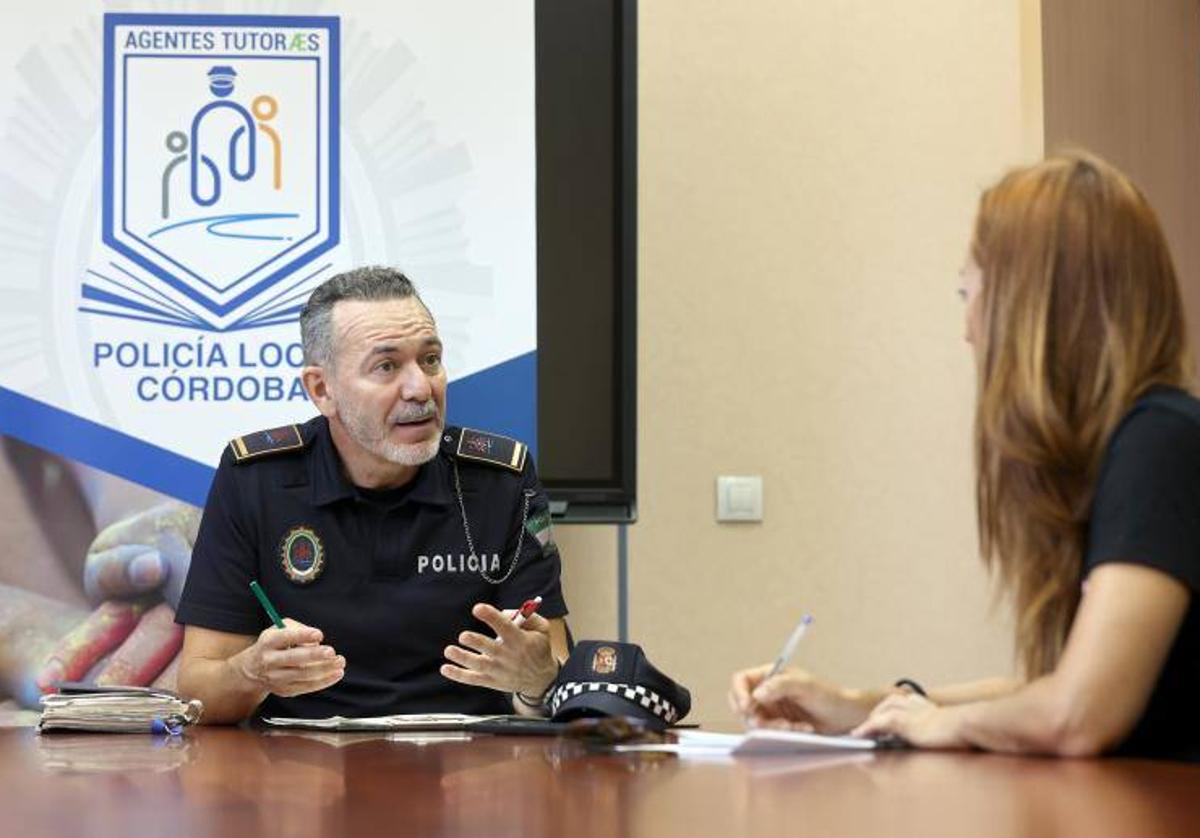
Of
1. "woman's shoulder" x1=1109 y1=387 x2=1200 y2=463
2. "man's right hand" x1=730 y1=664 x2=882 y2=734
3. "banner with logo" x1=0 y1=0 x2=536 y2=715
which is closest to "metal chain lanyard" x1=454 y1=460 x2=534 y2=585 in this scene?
"banner with logo" x1=0 y1=0 x2=536 y2=715

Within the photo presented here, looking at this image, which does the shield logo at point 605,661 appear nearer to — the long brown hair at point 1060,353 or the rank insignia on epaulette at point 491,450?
the long brown hair at point 1060,353

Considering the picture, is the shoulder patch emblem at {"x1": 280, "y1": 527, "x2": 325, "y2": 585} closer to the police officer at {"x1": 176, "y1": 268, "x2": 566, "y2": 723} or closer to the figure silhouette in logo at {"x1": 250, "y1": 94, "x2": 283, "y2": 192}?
the police officer at {"x1": 176, "y1": 268, "x2": 566, "y2": 723}

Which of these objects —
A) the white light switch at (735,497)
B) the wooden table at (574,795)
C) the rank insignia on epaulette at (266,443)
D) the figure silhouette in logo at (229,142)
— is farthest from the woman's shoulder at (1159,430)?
the white light switch at (735,497)

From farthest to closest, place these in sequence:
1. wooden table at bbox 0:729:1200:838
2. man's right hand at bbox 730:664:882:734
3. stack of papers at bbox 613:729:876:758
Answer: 1. man's right hand at bbox 730:664:882:734
2. stack of papers at bbox 613:729:876:758
3. wooden table at bbox 0:729:1200:838

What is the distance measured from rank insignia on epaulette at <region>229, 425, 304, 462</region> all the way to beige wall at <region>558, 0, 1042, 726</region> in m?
1.43

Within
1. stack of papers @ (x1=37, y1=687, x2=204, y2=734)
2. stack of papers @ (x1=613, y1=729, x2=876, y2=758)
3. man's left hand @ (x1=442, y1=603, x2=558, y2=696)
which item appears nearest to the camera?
stack of papers @ (x1=613, y1=729, x2=876, y2=758)

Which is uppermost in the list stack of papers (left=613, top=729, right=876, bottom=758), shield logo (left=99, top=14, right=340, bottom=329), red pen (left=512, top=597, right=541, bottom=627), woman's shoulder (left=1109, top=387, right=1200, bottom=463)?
shield logo (left=99, top=14, right=340, bottom=329)

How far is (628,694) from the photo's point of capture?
210 cm

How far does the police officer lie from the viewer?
2.70 m

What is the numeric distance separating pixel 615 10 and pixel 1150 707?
2420 millimetres

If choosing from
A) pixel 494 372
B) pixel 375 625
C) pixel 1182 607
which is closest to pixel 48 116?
pixel 494 372

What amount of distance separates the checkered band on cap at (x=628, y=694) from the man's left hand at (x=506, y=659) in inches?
10.2

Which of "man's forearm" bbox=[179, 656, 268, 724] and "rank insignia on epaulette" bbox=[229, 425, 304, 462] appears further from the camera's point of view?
"rank insignia on epaulette" bbox=[229, 425, 304, 462]

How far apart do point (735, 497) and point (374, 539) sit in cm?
160
